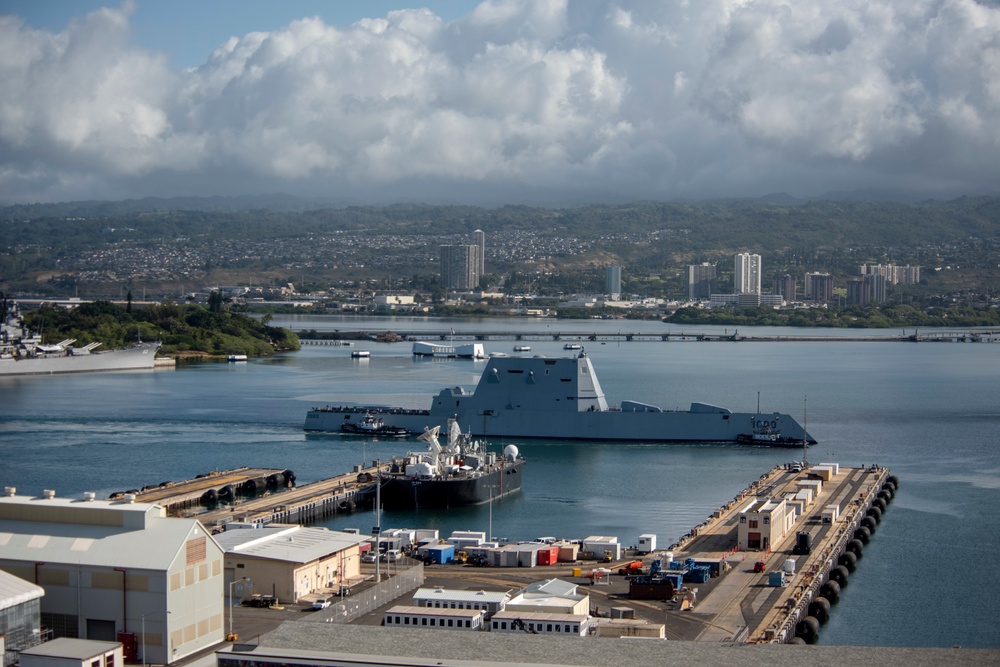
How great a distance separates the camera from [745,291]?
185250mm

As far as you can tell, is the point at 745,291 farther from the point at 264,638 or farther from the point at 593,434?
the point at 264,638

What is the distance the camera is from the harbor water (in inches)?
939

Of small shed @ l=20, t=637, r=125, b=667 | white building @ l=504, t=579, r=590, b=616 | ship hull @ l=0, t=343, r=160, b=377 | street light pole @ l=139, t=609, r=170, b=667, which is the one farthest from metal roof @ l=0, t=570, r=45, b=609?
ship hull @ l=0, t=343, r=160, b=377

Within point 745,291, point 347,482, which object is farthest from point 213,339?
point 745,291

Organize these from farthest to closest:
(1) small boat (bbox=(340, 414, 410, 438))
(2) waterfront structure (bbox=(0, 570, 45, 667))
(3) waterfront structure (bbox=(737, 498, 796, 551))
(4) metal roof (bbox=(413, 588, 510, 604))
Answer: (1) small boat (bbox=(340, 414, 410, 438)), (3) waterfront structure (bbox=(737, 498, 796, 551)), (4) metal roof (bbox=(413, 588, 510, 604)), (2) waterfront structure (bbox=(0, 570, 45, 667))

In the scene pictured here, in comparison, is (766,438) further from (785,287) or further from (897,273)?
(897,273)

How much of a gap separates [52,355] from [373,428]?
35.8 meters

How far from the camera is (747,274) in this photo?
187 metres

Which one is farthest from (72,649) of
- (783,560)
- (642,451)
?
(642,451)

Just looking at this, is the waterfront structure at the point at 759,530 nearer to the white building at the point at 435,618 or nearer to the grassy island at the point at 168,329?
the white building at the point at 435,618

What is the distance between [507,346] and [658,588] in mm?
81083

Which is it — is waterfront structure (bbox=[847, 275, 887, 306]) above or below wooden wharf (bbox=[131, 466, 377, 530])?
above

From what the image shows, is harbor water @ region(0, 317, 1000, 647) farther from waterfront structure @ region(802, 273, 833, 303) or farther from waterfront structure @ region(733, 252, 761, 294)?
waterfront structure @ region(733, 252, 761, 294)

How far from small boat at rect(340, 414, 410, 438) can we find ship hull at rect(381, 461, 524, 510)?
11.8 metres
